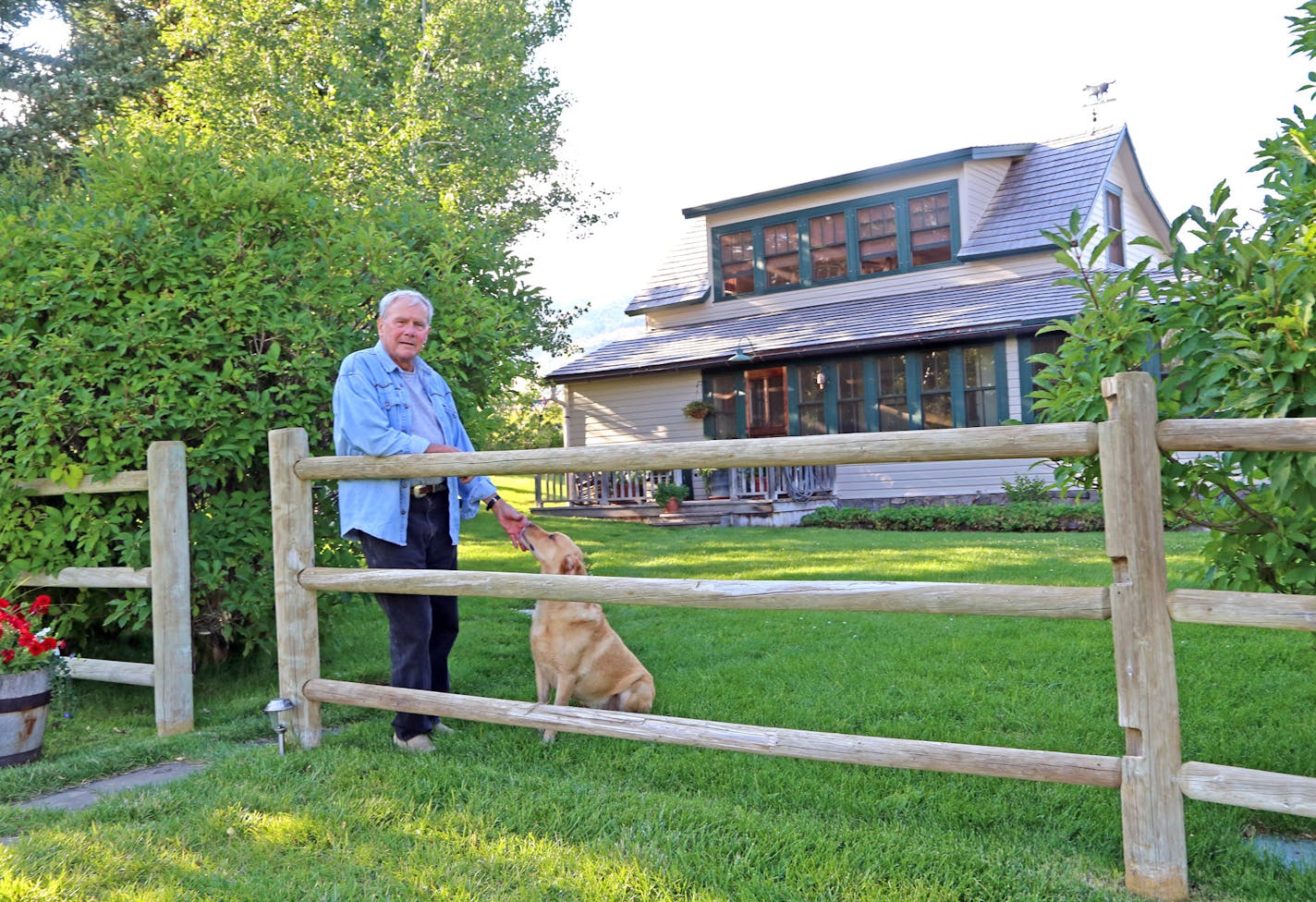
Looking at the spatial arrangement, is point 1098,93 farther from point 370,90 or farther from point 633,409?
point 370,90

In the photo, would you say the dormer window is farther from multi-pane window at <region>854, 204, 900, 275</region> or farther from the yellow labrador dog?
the yellow labrador dog

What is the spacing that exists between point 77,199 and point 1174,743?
6.36 m

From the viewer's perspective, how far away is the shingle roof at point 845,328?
52.5 ft

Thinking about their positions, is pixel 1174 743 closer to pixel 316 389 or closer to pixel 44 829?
pixel 44 829

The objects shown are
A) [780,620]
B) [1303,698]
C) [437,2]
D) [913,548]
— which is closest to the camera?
[1303,698]

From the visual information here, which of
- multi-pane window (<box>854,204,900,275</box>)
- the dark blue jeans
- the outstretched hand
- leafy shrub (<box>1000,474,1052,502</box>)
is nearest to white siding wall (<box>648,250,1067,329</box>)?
multi-pane window (<box>854,204,900,275</box>)

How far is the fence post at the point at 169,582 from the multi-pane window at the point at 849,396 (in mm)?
14210

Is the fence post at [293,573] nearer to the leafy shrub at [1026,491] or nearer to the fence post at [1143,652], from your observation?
the fence post at [1143,652]

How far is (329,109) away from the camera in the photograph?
15.4 meters

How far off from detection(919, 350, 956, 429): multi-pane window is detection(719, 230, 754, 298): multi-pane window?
4.74 m

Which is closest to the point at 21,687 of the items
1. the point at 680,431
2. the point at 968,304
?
the point at 968,304

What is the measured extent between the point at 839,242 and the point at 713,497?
575cm

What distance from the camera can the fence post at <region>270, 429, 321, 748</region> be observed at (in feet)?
15.3

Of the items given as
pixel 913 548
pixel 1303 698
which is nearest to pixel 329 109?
pixel 913 548
